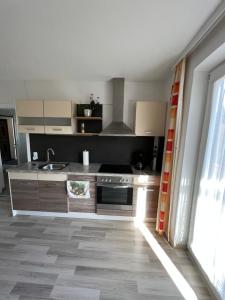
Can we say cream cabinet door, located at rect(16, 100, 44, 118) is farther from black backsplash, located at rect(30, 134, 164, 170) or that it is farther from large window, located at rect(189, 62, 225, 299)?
large window, located at rect(189, 62, 225, 299)

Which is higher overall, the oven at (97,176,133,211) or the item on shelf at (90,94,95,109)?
the item on shelf at (90,94,95,109)

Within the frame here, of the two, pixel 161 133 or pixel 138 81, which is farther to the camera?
pixel 138 81

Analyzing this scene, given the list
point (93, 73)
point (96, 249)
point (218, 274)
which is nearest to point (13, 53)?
point (93, 73)

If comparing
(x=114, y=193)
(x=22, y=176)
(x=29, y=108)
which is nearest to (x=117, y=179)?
(x=114, y=193)

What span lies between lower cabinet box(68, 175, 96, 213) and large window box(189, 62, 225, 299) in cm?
153

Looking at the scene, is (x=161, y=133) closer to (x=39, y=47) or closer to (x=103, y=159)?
(x=103, y=159)

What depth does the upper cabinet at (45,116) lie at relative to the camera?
2.70m

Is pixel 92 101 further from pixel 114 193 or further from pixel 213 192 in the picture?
pixel 213 192

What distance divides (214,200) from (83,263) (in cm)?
165

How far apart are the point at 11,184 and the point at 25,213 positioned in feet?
1.96

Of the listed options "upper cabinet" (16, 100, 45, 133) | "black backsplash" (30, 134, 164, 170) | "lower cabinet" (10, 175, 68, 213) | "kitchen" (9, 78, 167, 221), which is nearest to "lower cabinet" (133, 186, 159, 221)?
"kitchen" (9, 78, 167, 221)

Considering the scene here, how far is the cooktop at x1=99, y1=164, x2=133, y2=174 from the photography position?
8.89 feet

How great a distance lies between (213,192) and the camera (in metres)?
1.63

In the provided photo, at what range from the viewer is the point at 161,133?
266 cm
